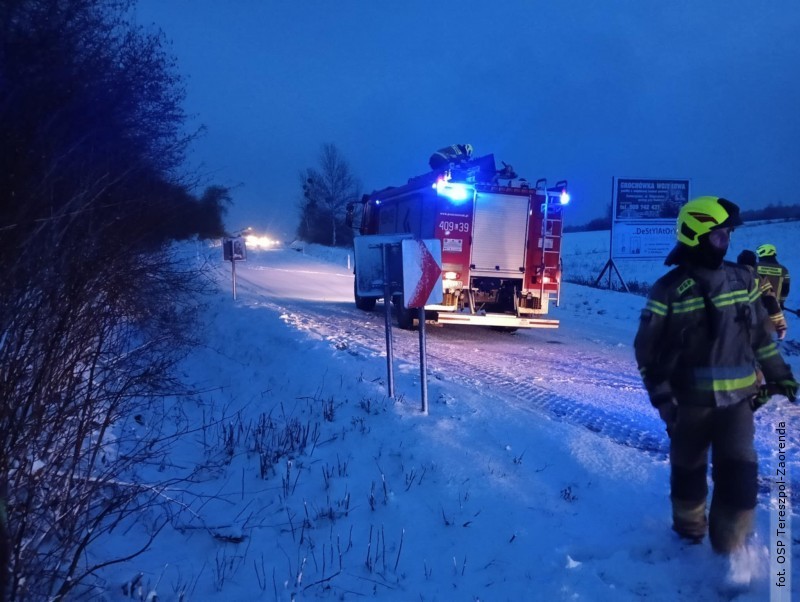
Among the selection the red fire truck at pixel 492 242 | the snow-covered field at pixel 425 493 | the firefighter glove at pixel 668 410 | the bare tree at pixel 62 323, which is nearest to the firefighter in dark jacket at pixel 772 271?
the snow-covered field at pixel 425 493

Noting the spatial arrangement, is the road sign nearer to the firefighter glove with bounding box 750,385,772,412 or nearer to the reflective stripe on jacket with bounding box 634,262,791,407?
the reflective stripe on jacket with bounding box 634,262,791,407

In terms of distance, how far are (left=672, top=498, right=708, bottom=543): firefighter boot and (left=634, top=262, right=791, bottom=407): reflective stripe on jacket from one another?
0.63 meters

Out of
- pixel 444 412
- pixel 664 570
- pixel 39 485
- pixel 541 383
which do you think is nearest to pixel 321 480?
pixel 444 412

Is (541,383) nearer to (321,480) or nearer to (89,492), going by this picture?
(321,480)

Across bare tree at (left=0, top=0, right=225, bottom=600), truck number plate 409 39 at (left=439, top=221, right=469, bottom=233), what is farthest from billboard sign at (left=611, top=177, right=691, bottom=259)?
bare tree at (left=0, top=0, right=225, bottom=600)

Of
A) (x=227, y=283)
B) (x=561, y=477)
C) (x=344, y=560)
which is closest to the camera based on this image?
(x=344, y=560)

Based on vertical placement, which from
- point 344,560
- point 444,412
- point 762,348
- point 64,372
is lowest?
point 344,560

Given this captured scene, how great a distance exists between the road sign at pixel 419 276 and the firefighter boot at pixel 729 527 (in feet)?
9.77

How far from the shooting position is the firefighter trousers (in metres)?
2.94

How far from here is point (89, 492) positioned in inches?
109

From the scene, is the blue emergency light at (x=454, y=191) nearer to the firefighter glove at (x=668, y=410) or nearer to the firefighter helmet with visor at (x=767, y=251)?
the firefighter helmet with visor at (x=767, y=251)

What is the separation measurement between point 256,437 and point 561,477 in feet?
9.10

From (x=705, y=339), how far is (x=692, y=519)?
1.07 meters

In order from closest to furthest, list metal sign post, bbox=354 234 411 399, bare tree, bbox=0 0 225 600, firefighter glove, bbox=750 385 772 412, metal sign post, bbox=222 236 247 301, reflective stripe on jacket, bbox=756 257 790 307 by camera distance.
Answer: bare tree, bbox=0 0 225 600 < firefighter glove, bbox=750 385 772 412 < metal sign post, bbox=354 234 411 399 < reflective stripe on jacket, bbox=756 257 790 307 < metal sign post, bbox=222 236 247 301
